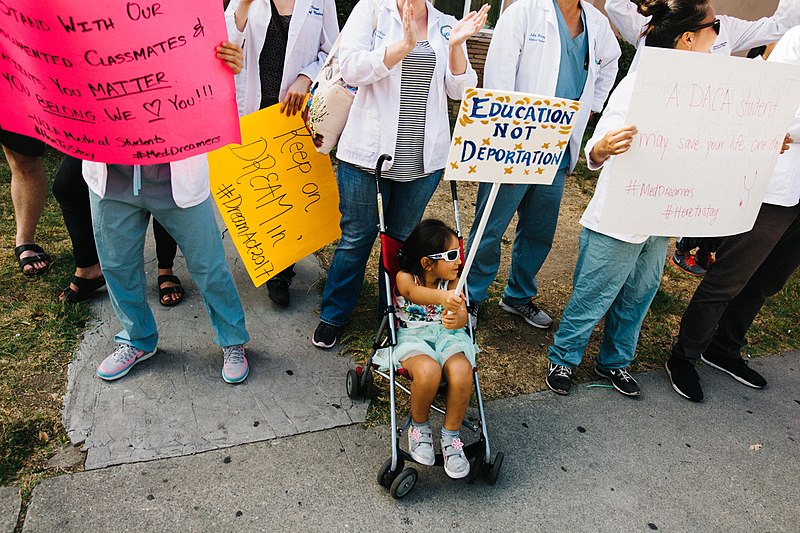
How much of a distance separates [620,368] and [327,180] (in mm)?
2151

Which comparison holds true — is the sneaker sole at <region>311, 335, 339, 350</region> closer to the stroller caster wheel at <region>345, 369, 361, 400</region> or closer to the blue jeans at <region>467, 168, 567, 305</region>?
the stroller caster wheel at <region>345, 369, 361, 400</region>

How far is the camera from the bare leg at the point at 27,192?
3.69 m

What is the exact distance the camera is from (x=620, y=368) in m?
3.60

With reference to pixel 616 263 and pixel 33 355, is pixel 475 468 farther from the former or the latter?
pixel 33 355

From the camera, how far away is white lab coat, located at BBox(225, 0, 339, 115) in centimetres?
321

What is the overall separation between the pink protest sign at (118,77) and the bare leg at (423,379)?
51.3 inches

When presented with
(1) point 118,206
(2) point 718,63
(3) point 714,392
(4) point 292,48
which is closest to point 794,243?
(3) point 714,392

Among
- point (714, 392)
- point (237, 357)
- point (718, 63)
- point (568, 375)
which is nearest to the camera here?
point (718, 63)

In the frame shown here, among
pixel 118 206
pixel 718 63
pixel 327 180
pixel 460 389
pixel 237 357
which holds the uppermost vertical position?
pixel 718 63

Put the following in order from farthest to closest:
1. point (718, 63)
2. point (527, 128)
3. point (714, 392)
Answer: point (714, 392) < point (718, 63) < point (527, 128)

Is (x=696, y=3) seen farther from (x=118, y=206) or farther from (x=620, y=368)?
(x=118, y=206)

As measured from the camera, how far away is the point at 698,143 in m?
2.74

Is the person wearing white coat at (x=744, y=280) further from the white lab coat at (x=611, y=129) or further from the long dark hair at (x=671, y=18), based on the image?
the white lab coat at (x=611, y=129)

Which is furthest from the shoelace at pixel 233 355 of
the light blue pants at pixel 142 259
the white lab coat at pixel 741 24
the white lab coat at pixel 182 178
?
the white lab coat at pixel 741 24
